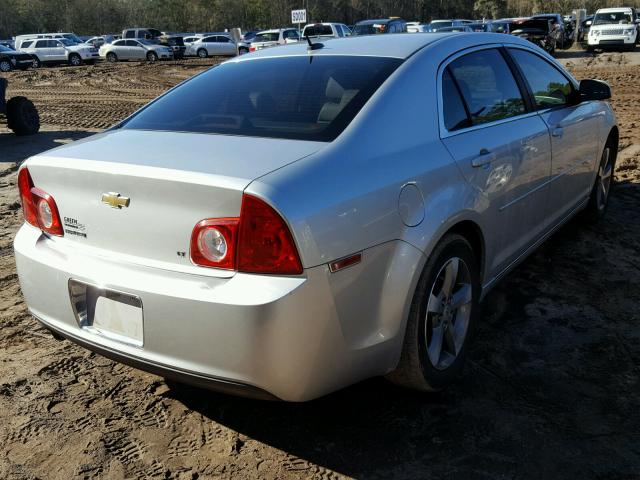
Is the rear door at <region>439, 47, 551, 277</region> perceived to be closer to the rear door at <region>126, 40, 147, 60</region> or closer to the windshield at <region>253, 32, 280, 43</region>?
the windshield at <region>253, 32, 280, 43</region>

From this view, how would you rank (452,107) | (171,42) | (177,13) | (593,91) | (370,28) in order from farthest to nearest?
(177,13) < (171,42) < (370,28) < (593,91) < (452,107)

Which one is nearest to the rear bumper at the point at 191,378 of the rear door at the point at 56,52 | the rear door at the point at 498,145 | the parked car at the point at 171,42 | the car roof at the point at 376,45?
the rear door at the point at 498,145

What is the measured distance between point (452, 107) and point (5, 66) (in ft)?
99.1

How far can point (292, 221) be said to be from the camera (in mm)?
2150

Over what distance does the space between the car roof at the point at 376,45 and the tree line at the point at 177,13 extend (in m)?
69.6

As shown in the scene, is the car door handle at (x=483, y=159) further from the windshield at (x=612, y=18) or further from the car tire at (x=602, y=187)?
the windshield at (x=612, y=18)

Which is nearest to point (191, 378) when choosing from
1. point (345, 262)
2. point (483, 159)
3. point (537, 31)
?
point (345, 262)

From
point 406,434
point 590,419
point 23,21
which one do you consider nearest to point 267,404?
point 406,434

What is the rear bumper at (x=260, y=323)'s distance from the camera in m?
2.17

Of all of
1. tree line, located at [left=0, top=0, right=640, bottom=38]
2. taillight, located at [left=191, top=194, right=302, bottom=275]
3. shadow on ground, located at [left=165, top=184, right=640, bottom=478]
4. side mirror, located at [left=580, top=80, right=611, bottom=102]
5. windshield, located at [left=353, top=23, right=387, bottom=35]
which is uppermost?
tree line, located at [left=0, top=0, right=640, bottom=38]

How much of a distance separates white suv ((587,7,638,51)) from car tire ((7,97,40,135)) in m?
23.5

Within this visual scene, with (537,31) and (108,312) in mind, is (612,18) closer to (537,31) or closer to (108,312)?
(537,31)

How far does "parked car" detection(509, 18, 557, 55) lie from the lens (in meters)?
25.1

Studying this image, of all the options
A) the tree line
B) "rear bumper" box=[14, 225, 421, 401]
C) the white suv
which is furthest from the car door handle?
the tree line
